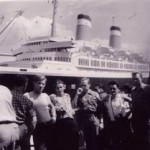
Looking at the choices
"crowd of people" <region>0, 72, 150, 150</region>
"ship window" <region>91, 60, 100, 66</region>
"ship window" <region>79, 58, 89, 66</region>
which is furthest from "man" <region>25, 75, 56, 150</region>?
"ship window" <region>91, 60, 100, 66</region>

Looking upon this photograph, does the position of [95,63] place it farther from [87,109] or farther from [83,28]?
[87,109]

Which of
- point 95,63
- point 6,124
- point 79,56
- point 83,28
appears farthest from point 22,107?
point 83,28

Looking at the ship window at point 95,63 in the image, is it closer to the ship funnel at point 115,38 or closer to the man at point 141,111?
the ship funnel at point 115,38

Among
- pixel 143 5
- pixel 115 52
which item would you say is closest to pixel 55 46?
pixel 115 52

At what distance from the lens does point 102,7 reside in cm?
284

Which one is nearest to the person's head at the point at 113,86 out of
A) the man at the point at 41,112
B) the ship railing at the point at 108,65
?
the man at the point at 41,112

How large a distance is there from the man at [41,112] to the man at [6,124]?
17.8 inches

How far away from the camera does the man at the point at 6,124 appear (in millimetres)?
1010

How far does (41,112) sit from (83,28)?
7888 millimetres

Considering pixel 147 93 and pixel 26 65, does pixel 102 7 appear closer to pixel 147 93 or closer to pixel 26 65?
pixel 147 93

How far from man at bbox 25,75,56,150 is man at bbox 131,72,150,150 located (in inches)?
21.7

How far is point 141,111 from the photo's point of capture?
1763 mm

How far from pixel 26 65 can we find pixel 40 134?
5.07 metres

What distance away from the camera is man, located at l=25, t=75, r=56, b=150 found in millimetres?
1516
